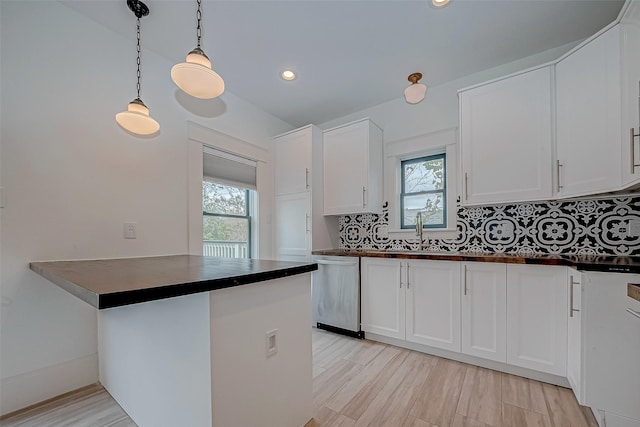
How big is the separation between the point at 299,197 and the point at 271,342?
2286mm

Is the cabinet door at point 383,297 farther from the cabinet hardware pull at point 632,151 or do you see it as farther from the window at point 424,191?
the cabinet hardware pull at point 632,151

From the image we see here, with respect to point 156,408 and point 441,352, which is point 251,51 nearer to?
point 156,408

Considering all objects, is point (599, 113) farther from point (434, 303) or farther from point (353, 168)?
A: point (353, 168)

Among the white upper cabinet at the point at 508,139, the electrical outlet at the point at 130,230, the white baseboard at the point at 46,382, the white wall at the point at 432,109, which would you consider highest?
the white wall at the point at 432,109

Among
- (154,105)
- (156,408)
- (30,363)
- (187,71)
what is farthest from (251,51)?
(30,363)

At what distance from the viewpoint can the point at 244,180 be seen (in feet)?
10.8

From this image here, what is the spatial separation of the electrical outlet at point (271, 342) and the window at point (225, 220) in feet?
5.98

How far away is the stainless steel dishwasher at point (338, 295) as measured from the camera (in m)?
2.77

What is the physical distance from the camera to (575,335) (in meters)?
1.68

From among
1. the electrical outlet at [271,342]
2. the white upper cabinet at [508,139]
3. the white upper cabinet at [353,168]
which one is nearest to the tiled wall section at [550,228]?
the white upper cabinet at [508,139]

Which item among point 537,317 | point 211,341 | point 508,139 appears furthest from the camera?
point 508,139

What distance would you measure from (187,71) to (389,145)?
2482 millimetres

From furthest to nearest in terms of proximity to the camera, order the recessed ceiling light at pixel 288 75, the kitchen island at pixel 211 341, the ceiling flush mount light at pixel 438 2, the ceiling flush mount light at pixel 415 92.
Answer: the recessed ceiling light at pixel 288 75 < the ceiling flush mount light at pixel 415 92 < the ceiling flush mount light at pixel 438 2 < the kitchen island at pixel 211 341

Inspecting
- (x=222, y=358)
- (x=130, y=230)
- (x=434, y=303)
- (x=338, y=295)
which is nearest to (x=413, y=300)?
(x=434, y=303)
